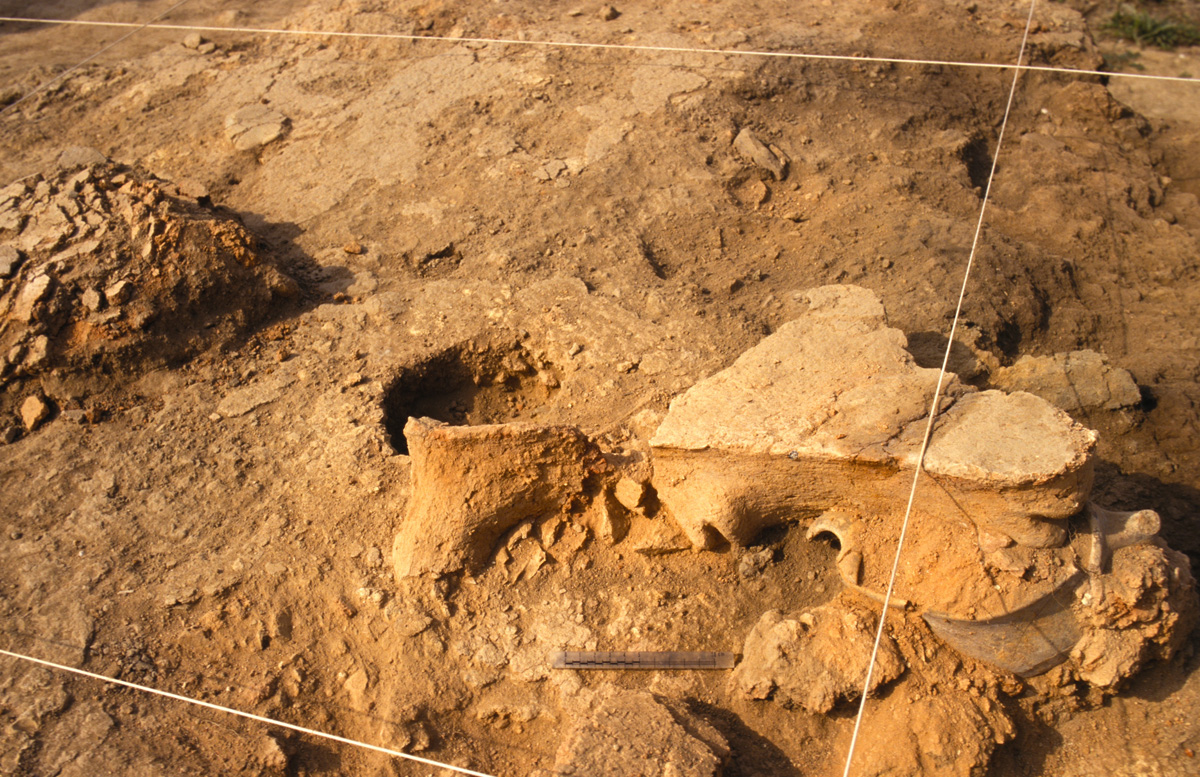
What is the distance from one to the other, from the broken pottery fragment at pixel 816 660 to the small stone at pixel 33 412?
2.78m

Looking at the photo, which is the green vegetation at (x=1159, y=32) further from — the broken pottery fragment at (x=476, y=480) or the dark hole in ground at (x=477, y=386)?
the broken pottery fragment at (x=476, y=480)

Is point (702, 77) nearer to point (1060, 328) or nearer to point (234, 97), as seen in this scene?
point (1060, 328)

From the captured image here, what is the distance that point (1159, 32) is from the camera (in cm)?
645

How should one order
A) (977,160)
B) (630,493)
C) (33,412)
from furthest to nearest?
(977,160) → (33,412) → (630,493)

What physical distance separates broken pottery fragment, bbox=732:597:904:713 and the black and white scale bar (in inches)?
3.1

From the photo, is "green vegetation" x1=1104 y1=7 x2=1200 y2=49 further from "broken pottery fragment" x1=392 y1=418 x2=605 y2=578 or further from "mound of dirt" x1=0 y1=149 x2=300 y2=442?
"mound of dirt" x1=0 y1=149 x2=300 y2=442

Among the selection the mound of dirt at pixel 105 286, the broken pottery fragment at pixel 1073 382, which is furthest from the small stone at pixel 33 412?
the broken pottery fragment at pixel 1073 382

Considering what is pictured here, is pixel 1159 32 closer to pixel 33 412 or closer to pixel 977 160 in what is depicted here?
pixel 977 160

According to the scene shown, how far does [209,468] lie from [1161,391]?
3.85 metres

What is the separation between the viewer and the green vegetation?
643cm

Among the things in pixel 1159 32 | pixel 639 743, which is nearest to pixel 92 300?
pixel 639 743

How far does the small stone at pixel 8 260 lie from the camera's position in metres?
3.31

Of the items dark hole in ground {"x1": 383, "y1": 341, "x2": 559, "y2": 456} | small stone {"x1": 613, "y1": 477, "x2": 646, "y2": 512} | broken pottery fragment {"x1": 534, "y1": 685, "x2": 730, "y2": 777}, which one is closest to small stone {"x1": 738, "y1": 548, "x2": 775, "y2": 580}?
small stone {"x1": 613, "y1": 477, "x2": 646, "y2": 512}

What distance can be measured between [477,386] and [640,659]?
1.41 metres
